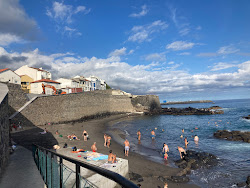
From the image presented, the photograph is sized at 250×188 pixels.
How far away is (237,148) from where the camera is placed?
58.5 ft

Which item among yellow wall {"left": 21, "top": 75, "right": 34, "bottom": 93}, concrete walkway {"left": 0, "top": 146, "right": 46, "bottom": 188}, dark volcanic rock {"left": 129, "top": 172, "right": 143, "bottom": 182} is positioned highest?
yellow wall {"left": 21, "top": 75, "right": 34, "bottom": 93}

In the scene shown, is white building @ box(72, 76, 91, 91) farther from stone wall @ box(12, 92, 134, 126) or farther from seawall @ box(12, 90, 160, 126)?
stone wall @ box(12, 92, 134, 126)

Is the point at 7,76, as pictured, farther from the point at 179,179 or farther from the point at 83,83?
the point at 179,179

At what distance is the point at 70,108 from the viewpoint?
1332 inches

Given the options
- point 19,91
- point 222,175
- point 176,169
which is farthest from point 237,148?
point 19,91

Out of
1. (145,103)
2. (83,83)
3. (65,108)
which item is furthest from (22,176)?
(145,103)

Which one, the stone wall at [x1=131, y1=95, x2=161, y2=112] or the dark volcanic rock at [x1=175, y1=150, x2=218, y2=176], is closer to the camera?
the dark volcanic rock at [x1=175, y1=150, x2=218, y2=176]

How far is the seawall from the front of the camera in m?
26.7

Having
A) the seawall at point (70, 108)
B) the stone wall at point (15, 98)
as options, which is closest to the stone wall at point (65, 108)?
the seawall at point (70, 108)

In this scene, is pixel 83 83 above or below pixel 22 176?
above

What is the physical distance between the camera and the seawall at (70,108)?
87.7 ft

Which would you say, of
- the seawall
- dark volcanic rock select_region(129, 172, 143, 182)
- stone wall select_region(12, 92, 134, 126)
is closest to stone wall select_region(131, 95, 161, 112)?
the seawall

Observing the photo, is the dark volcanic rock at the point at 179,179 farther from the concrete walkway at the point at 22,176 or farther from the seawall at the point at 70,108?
the seawall at the point at 70,108

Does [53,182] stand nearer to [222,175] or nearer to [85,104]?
[222,175]
